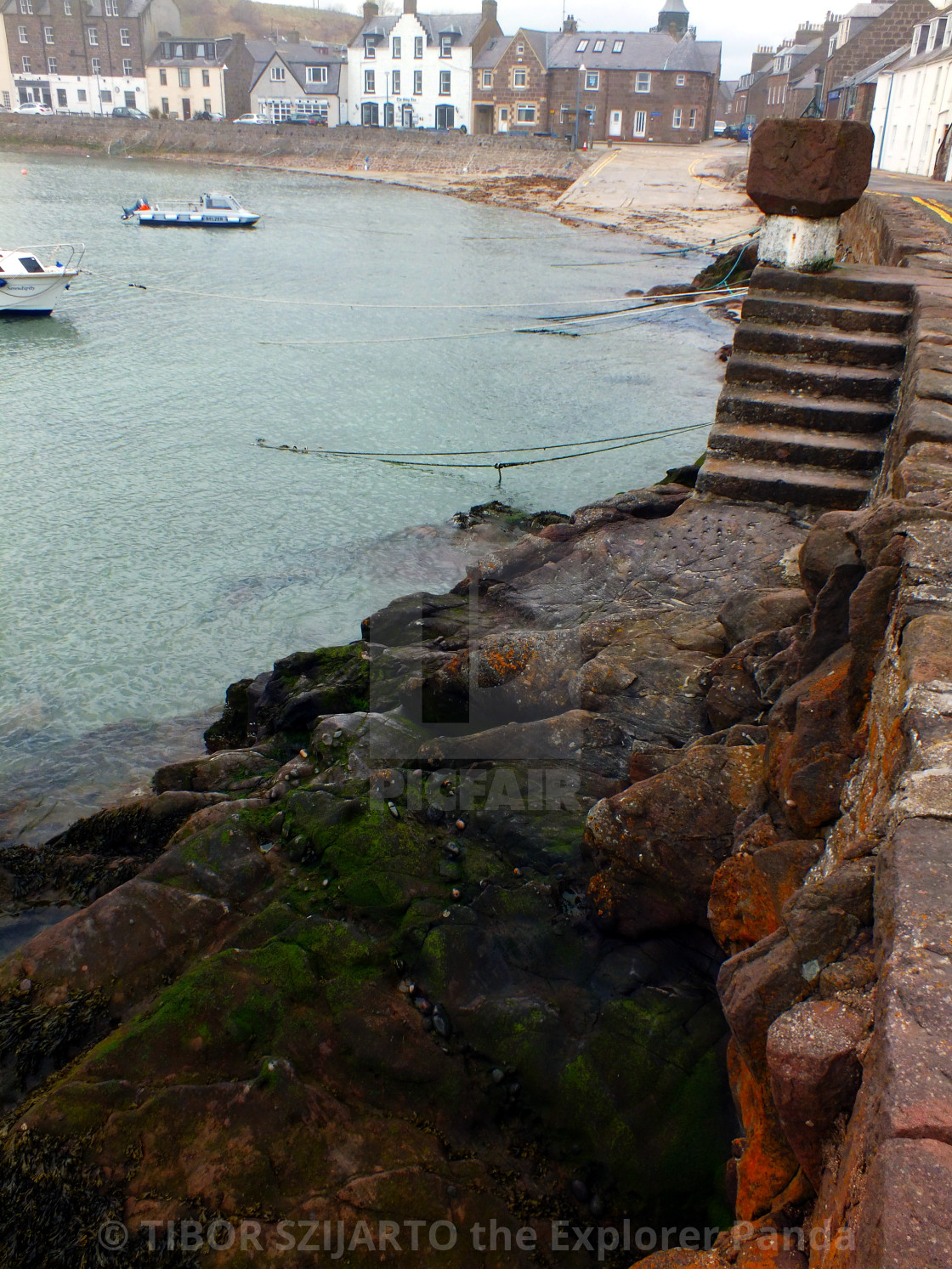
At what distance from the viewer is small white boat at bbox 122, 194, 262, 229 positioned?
37.3 meters

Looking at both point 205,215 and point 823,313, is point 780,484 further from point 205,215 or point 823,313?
point 205,215

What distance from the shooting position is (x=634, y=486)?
1287 cm

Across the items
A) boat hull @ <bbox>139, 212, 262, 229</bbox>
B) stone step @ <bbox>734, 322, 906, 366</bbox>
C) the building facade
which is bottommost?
boat hull @ <bbox>139, 212, 262, 229</bbox>

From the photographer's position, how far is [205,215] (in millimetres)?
37469

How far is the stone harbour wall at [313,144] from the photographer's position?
55.7m

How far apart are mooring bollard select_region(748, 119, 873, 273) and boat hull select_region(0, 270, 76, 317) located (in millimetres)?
19552

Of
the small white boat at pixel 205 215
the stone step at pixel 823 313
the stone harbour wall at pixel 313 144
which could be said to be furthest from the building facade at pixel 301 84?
the stone step at pixel 823 313

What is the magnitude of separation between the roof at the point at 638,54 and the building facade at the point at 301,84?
17.1 meters

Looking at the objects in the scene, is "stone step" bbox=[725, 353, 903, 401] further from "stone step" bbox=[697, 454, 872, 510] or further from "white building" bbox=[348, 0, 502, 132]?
"white building" bbox=[348, 0, 502, 132]

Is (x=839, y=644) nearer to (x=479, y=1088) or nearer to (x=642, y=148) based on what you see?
(x=479, y=1088)

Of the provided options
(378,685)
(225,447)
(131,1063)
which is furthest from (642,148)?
(131,1063)

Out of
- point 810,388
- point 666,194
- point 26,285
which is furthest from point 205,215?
point 810,388

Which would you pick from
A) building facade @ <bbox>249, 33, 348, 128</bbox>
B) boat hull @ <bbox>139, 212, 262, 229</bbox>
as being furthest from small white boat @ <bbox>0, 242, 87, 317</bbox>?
building facade @ <bbox>249, 33, 348, 128</bbox>

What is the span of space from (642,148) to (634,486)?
52.0 metres
